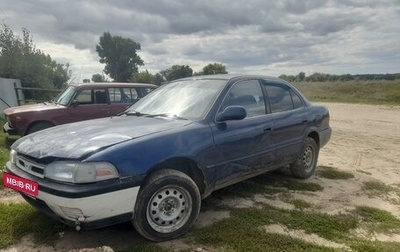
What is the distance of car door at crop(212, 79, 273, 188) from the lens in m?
3.76

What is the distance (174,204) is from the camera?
332 centimetres

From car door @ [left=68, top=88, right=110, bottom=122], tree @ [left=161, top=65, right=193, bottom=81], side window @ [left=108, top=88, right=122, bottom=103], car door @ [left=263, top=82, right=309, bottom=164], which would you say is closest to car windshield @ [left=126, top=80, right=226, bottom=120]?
car door @ [left=263, top=82, right=309, bottom=164]

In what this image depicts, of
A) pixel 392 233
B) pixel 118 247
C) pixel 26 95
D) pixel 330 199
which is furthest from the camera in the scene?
pixel 26 95

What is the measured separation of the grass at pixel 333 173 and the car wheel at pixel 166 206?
335cm

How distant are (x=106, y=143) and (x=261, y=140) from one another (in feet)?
6.86

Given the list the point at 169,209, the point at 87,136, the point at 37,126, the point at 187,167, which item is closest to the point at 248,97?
the point at 187,167

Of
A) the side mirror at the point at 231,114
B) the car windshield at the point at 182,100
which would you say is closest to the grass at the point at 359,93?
the car windshield at the point at 182,100

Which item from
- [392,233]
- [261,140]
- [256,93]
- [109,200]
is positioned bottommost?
[392,233]

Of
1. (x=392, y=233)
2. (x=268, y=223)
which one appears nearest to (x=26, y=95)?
(x=268, y=223)

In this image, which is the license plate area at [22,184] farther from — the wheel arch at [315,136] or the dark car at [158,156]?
the wheel arch at [315,136]

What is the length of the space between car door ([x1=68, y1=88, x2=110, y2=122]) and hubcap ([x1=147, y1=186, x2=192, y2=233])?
5.35 metres

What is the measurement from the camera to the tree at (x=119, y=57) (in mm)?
57906

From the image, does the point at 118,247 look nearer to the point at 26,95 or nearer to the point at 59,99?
the point at 59,99

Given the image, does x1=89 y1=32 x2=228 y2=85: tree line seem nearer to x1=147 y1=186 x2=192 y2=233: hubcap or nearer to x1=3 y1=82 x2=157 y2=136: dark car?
x1=3 y1=82 x2=157 y2=136: dark car
